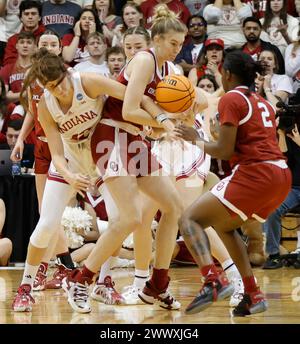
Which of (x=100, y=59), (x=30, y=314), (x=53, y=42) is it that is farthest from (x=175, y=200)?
(x=100, y=59)

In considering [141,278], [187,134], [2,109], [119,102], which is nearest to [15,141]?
[2,109]

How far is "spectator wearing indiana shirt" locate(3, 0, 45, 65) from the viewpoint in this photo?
1104 centimetres

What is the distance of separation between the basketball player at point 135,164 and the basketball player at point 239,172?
1.29 feet

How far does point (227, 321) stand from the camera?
5035mm

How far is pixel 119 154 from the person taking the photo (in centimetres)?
540

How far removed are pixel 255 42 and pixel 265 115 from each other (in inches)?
222

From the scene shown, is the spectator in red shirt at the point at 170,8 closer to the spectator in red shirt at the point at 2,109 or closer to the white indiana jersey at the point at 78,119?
the spectator in red shirt at the point at 2,109

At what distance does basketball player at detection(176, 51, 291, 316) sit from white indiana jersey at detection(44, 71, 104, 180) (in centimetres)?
68

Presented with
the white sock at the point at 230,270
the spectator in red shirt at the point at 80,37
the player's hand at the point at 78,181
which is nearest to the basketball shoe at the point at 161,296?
the white sock at the point at 230,270

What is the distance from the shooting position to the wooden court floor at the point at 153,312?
5.09 m

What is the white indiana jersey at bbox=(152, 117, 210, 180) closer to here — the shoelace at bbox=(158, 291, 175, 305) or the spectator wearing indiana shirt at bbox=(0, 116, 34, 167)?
the shoelace at bbox=(158, 291, 175, 305)

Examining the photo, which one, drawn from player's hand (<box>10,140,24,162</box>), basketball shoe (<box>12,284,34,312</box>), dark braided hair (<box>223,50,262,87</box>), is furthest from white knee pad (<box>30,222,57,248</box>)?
dark braided hair (<box>223,50,262,87</box>)

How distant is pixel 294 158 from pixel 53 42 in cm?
315
